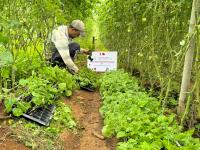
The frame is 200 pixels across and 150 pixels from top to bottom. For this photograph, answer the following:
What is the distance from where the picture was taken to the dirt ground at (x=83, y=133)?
→ 4.15m

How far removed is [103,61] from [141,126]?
6160 millimetres

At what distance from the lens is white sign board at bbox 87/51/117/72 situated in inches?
415

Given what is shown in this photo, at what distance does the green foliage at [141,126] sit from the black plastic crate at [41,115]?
31.8 inches

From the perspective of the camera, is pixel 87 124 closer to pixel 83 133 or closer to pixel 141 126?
pixel 83 133

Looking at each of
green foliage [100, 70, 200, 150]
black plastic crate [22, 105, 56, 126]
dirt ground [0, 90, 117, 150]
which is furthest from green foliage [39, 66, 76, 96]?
black plastic crate [22, 105, 56, 126]

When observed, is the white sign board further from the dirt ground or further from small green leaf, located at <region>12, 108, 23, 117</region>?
small green leaf, located at <region>12, 108, 23, 117</region>

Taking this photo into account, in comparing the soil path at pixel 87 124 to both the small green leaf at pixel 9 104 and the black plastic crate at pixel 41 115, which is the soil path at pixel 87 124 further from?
the small green leaf at pixel 9 104

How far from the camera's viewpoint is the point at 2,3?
19.6 ft

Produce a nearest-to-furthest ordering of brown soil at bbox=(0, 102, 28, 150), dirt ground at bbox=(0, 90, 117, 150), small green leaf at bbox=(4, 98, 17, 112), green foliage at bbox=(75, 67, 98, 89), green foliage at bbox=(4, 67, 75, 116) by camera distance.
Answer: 1. brown soil at bbox=(0, 102, 28, 150)
2. dirt ground at bbox=(0, 90, 117, 150)
3. small green leaf at bbox=(4, 98, 17, 112)
4. green foliage at bbox=(4, 67, 75, 116)
5. green foliage at bbox=(75, 67, 98, 89)

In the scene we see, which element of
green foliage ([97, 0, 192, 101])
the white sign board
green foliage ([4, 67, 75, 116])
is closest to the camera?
green foliage ([4, 67, 75, 116])

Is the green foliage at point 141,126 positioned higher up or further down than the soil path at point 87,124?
higher up

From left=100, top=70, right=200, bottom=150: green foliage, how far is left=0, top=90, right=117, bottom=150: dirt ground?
6.7 inches

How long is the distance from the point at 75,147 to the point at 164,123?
119 cm

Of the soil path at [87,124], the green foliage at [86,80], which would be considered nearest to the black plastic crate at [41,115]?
the soil path at [87,124]
